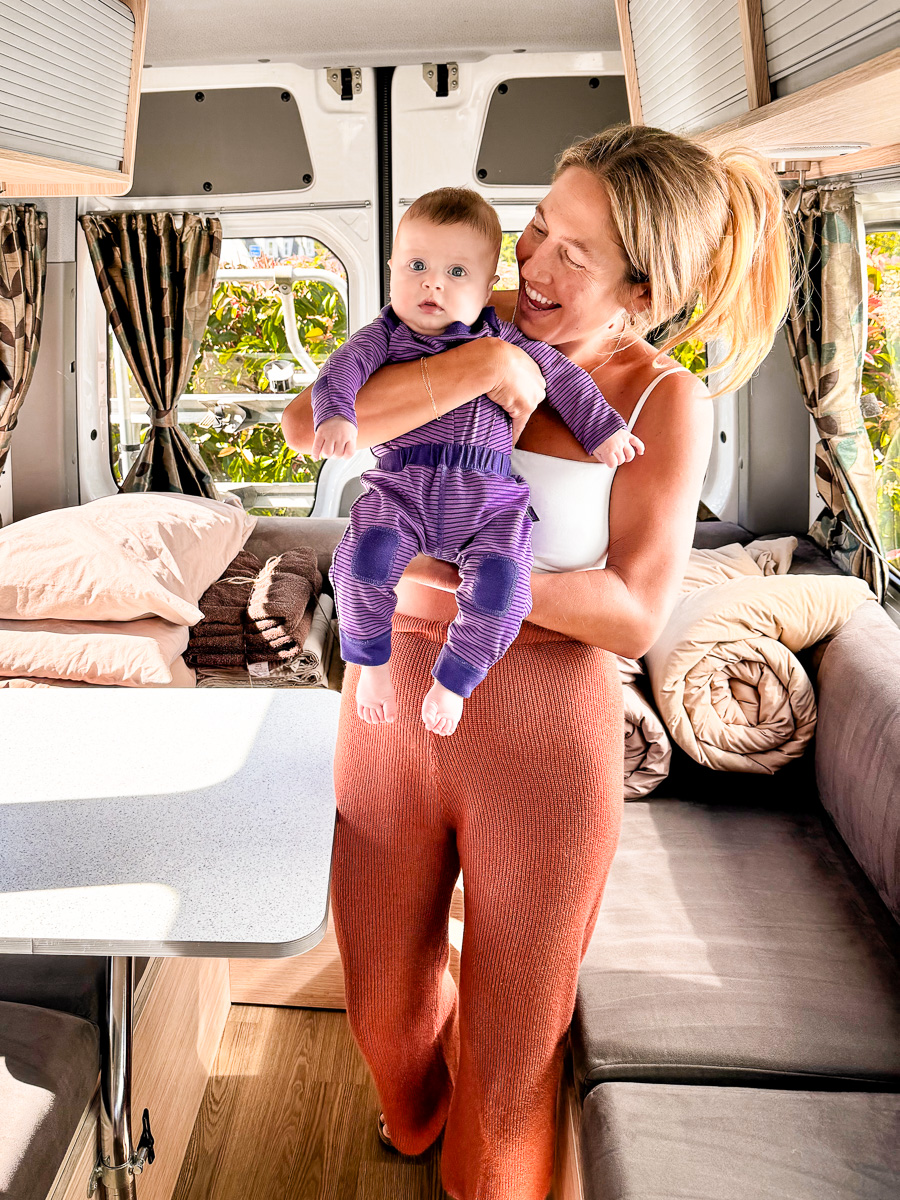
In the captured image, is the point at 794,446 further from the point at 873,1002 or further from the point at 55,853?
the point at 55,853

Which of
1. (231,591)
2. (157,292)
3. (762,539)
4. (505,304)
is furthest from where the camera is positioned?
(157,292)

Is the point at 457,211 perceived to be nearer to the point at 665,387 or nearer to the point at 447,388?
the point at 447,388

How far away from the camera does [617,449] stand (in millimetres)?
1154

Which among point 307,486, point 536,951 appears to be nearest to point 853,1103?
point 536,951

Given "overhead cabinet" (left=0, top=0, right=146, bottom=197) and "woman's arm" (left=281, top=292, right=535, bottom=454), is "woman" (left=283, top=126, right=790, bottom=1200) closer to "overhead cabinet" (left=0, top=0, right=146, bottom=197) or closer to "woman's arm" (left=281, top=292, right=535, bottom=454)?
"woman's arm" (left=281, top=292, right=535, bottom=454)

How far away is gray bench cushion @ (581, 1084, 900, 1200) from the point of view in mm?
1142

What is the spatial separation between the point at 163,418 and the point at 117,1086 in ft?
9.28

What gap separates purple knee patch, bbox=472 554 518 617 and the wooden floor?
119cm

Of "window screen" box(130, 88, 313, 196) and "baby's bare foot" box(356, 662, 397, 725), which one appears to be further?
"window screen" box(130, 88, 313, 196)

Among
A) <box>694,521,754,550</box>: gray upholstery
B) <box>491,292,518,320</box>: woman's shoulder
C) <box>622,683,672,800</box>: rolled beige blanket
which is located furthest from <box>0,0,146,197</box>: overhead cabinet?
<box>694,521,754,550</box>: gray upholstery

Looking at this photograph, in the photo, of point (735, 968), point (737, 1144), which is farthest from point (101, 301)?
point (737, 1144)

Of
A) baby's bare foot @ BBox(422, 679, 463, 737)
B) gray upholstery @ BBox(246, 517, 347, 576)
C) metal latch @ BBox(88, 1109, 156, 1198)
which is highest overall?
gray upholstery @ BBox(246, 517, 347, 576)

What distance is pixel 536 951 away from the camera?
127 centimetres

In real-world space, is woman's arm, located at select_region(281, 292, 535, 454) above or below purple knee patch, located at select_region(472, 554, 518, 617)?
above
